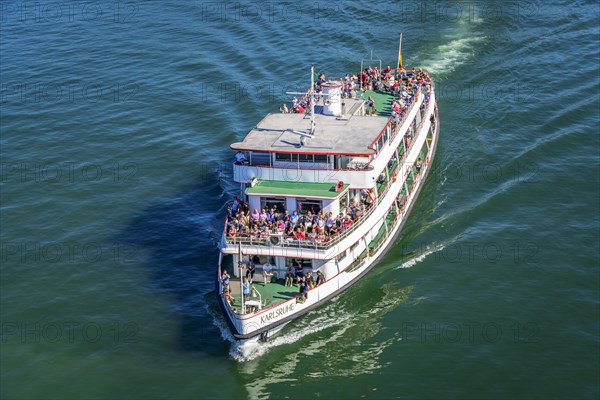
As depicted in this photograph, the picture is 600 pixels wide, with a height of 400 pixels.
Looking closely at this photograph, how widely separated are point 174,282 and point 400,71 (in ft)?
103

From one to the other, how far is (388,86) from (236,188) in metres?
15.7

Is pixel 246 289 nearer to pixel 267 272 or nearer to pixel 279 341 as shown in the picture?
pixel 267 272

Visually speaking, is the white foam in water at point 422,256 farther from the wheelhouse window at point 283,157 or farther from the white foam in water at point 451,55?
the white foam in water at point 451,55

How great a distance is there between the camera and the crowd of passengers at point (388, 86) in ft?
212

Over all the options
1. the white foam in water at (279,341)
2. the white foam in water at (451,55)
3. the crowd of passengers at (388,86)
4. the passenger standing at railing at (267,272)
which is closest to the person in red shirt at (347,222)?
the passenger standing at railing at (267,272)

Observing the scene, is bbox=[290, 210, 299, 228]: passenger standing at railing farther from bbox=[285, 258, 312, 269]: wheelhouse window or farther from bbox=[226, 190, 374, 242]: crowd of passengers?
bbox=[285, 258, 312, 269]: wheelhouse window

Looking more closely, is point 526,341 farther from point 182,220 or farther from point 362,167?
point 182,220

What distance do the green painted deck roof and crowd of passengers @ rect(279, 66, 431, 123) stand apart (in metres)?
11.3

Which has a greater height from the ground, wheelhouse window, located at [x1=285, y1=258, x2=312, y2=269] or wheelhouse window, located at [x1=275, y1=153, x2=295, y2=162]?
wheelhouse window, located at [x1=275, y1=153, x2=295, y2=162]

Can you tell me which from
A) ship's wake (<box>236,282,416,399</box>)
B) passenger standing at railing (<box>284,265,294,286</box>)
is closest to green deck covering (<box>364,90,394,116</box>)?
ship's wake (<box>236,282,416,399</box>)

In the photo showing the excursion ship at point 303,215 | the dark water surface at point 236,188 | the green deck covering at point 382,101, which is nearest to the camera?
the dark water surface at point 236,188

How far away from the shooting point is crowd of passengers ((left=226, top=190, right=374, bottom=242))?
165 feet

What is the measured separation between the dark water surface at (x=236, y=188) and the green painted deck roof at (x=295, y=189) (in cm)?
719

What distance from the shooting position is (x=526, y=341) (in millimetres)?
48250
